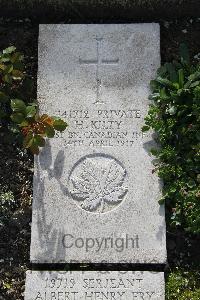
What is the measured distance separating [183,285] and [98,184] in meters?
0.94

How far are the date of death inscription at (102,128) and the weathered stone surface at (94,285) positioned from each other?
0.96m

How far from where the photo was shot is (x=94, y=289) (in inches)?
177

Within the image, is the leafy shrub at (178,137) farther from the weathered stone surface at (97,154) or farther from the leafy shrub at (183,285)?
the leafy shrub at (183,285)

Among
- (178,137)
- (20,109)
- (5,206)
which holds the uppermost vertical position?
(20,109)

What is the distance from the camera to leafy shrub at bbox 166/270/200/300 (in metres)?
4.52

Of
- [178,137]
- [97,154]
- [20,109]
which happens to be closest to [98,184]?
[97,154]

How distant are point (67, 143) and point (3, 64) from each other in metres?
0.77

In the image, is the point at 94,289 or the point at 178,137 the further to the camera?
the point at 178,137

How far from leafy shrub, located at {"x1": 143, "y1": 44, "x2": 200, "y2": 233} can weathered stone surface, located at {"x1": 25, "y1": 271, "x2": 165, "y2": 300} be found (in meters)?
0.47

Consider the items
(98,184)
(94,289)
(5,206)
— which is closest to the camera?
(94,289)

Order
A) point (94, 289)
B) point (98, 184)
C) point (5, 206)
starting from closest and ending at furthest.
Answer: point (94, 289)
point (98, 184)
point (5, 206)

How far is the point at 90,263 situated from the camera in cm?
462

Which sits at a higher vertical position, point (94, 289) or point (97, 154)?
point (97, 154)

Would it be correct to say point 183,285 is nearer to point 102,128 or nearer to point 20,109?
point 102,128
